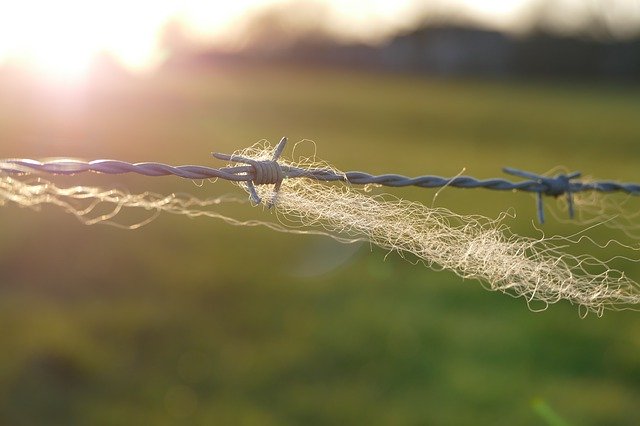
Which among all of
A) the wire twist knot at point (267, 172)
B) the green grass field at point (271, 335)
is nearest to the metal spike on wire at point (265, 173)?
the wire twist knot at point (267, 172)

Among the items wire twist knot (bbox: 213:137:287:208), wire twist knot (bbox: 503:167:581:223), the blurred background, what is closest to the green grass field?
the blurred background

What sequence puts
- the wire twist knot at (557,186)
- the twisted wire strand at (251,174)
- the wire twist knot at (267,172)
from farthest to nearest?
the wire twist knot at (557,186) < the wire twist knot at (267,172) < the twisted wire strand at (251,174)

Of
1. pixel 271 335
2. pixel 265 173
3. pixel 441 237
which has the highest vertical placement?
pixel 265 173

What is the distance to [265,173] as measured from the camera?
2123 millimetres

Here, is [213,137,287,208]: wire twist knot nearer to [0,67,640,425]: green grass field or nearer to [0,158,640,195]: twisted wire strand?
[0,158,640,195]: twisted wire strand

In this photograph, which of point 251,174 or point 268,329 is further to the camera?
point 268,329

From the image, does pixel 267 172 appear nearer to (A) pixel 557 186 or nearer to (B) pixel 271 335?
(A) pixel 557 186

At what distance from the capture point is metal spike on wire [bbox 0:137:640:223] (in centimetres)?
192

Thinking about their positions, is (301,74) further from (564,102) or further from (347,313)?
(347,313)

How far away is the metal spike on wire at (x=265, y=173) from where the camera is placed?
192 cm

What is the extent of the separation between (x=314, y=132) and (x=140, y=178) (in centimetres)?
1651

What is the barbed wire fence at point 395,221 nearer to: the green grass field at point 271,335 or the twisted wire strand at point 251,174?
the twisted wire strand at point 251,174

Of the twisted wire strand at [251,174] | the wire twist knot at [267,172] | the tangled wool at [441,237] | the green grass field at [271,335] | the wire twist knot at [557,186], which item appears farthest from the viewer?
the green grass field at [271,335]

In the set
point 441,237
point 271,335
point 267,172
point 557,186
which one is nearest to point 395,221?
point 441,237
